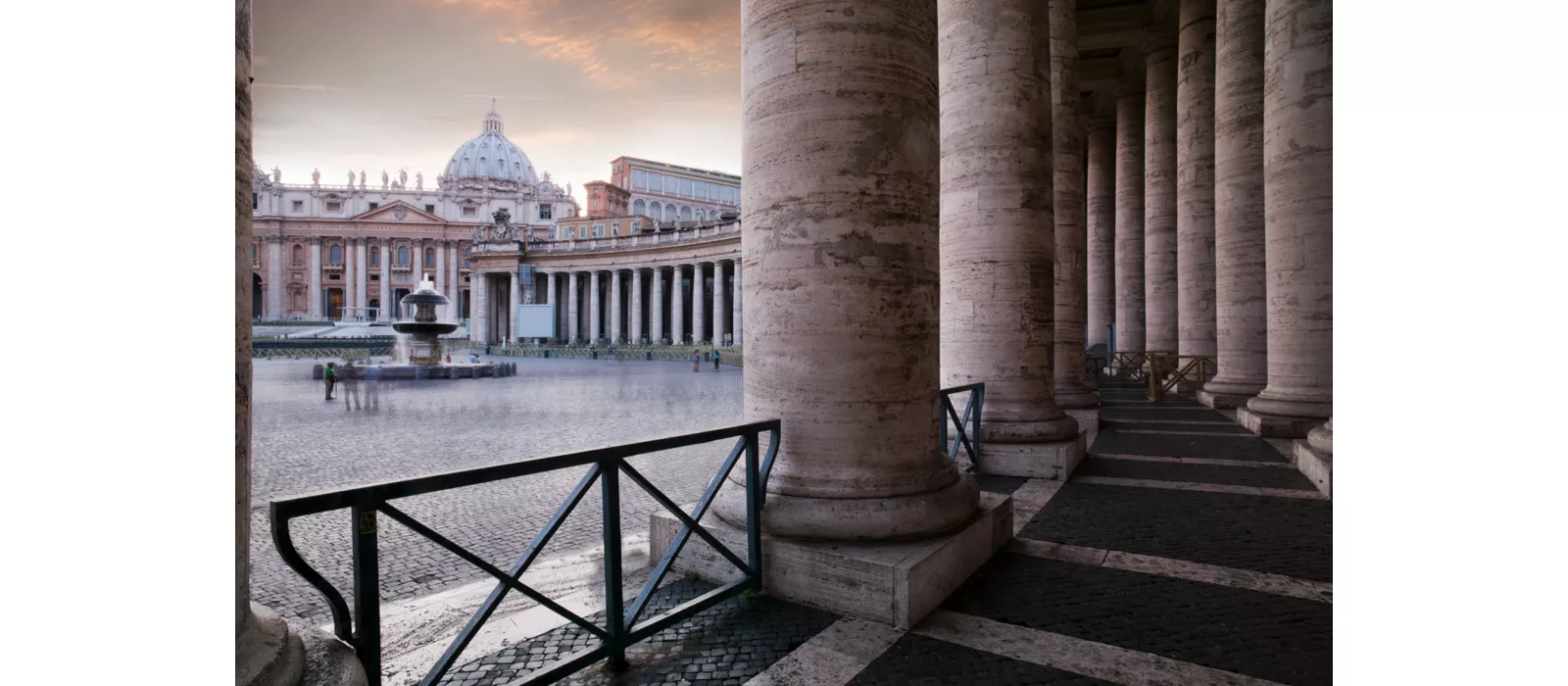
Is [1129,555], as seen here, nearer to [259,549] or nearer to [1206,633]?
[1206,633]

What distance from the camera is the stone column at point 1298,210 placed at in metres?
10.5

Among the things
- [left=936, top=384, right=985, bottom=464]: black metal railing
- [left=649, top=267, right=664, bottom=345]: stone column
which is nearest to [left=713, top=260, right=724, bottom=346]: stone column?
[left=649, top=267, right=664, bottom=345]: stone column

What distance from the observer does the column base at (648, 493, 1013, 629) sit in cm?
434

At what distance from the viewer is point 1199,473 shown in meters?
8.95

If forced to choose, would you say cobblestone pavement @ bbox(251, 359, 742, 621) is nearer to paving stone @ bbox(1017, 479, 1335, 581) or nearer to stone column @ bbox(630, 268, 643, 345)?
paving stone @ bbox(1017, 479, 1335, 581)

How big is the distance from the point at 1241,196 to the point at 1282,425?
18.8 feet

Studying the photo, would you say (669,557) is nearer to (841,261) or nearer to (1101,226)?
(841,261)

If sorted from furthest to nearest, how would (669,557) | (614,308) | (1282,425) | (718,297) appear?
(614,308), (718,297), (1282,425), (669,557)

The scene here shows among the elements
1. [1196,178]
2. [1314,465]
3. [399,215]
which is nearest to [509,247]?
[399,215]

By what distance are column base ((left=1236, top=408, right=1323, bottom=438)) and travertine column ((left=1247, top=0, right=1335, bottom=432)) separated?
68 millimetres

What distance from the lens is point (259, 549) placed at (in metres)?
6.57

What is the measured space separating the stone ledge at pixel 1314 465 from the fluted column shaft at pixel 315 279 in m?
120

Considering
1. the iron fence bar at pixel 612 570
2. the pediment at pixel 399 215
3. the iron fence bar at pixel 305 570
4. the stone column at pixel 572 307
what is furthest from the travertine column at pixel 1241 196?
the pediment at pixel 399 215

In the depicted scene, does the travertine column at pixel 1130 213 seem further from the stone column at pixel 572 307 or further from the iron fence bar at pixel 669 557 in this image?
the stone column at pixel 572 307
